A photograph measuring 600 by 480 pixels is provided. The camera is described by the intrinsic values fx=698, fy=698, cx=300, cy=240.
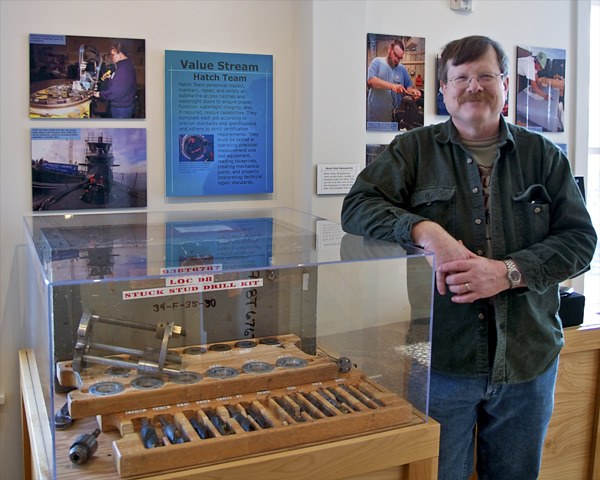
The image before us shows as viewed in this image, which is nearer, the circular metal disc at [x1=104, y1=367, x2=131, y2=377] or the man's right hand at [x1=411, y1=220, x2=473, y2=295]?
the circular metal disc at [x1=104, y1=367, x2=131, y2=377]

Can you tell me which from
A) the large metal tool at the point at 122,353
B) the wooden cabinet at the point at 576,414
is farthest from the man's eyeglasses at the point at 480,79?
the wooden cabinet at the point at 576,414

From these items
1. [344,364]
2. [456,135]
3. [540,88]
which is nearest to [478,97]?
[456,135]

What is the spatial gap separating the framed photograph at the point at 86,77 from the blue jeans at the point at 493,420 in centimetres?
149

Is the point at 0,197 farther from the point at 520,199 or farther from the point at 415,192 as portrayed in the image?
the point at 520,199

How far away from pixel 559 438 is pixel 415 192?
4.49 ft

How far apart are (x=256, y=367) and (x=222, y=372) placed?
9 cm

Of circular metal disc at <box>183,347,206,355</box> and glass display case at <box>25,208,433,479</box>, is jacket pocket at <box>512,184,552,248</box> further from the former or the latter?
circular metal disc at <box>183,347,206,355</box>

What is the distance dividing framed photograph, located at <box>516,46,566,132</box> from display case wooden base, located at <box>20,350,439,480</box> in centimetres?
205

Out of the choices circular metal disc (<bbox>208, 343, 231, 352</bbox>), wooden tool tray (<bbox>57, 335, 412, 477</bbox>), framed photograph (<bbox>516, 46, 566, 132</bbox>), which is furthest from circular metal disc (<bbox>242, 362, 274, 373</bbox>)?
framed photograph (<bbox>516, 46, 566, 132</bbox>)

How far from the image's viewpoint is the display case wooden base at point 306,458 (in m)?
1.34

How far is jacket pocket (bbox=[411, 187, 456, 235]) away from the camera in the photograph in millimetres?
1846

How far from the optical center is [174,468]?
133 cm

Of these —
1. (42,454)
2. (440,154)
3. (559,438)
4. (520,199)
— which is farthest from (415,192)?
(559,438)

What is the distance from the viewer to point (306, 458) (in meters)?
1.43
